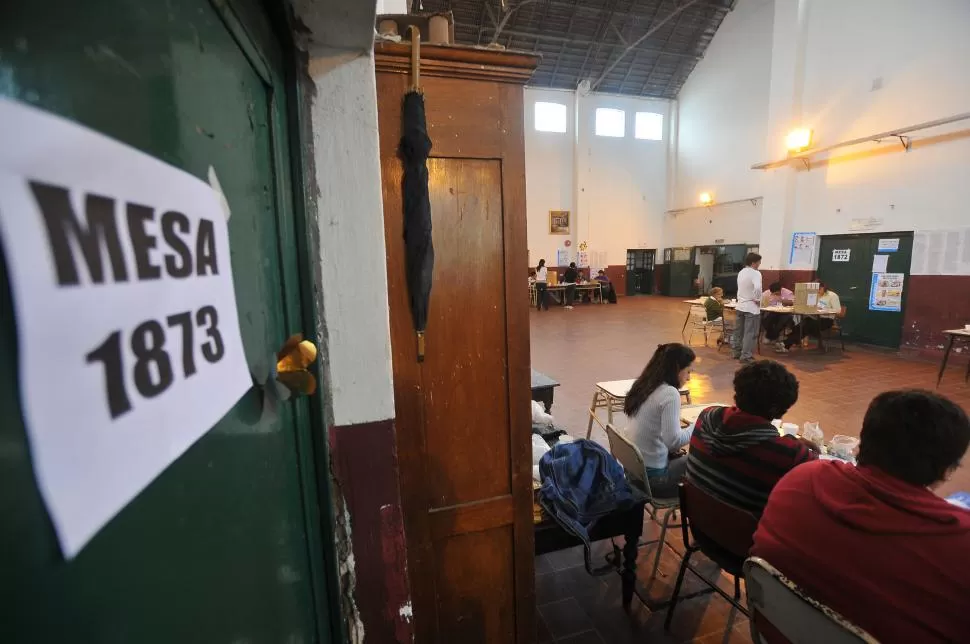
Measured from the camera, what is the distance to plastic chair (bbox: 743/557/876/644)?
3.28 ft

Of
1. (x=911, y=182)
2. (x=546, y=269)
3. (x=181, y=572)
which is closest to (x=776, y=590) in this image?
(x=181, y=572)

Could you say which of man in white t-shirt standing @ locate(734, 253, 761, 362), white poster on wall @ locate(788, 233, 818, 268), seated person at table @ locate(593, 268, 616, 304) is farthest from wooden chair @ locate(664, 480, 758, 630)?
seated person at table @ locate(593, 268, 616, 304)

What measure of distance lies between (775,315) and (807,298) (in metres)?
0.90

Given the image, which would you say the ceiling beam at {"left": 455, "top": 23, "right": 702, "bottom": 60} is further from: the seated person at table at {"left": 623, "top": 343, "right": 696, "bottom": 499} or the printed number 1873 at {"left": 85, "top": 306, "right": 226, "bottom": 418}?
the printed number 1873 at {"left": 85, "top": 306, "right": 226, "bottom": 418}

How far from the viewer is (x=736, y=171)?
1106 cm

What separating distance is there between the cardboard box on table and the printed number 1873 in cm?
718

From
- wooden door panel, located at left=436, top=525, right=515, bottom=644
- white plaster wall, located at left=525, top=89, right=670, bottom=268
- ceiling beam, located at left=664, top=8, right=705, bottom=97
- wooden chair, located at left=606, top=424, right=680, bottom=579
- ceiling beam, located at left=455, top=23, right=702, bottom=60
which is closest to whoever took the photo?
wooden door panel, located at left=436, top=525, right=515, bottom=644

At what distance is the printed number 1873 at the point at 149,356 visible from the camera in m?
0.29

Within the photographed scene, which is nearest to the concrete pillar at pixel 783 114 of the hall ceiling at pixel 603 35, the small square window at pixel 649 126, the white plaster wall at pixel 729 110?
the white plaster wall at pixel 729 110

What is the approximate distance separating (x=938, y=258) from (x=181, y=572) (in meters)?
8.37

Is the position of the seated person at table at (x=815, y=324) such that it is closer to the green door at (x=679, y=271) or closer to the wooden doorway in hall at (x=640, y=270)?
the green door at (x=679, y=271)

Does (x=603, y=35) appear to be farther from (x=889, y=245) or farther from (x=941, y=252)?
(x=941, y=252)

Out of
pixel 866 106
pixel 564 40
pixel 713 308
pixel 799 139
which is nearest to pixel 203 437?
pixel 713 308

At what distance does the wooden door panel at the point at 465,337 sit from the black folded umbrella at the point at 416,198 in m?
0.08
